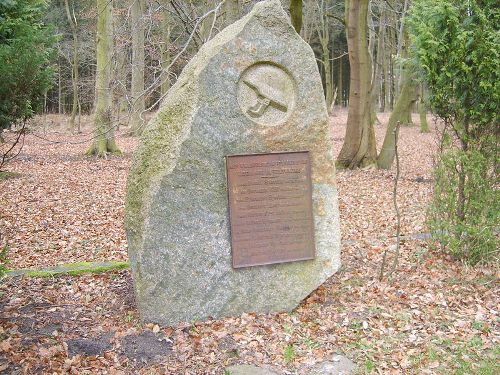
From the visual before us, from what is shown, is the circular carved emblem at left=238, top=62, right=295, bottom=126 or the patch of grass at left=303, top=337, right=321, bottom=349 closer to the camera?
the patch of grass at left=303, top=337, right=321, bottom=349

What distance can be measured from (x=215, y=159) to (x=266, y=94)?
781mm

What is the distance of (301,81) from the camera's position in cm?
523

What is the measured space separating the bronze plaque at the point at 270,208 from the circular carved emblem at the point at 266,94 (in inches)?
14.6

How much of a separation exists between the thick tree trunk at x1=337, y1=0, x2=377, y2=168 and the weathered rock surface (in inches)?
348

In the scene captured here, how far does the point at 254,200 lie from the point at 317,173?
0.70 m

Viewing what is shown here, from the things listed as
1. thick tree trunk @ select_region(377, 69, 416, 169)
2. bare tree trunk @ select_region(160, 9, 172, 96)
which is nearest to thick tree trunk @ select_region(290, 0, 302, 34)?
thick tree trunk @ select_region(377, 69, 416, 169)

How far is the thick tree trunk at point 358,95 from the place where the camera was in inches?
533

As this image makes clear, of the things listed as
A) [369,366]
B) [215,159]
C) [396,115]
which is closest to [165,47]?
[396,115]

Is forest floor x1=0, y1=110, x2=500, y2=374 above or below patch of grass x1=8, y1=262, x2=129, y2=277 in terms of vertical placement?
below

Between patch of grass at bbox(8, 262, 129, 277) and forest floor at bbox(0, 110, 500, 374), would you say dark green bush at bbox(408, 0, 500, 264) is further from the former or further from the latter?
patch of grass at bbox(8, 262, 129, 277)

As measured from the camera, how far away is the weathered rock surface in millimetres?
4906

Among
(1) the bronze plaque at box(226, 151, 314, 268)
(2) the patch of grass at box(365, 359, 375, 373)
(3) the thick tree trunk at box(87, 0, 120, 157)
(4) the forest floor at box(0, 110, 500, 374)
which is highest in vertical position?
(3) the thick tree trunk at box(87, 0, 120, 157)

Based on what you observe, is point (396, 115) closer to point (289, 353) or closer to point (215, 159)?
point (215, 159)

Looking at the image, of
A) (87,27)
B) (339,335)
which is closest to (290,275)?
(339,335)
